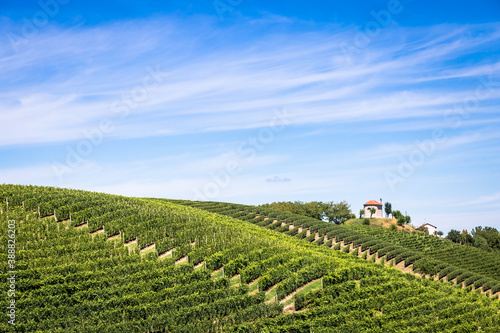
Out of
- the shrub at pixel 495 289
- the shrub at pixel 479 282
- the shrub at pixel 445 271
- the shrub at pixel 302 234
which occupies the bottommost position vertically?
the shrub at pixel 495 289

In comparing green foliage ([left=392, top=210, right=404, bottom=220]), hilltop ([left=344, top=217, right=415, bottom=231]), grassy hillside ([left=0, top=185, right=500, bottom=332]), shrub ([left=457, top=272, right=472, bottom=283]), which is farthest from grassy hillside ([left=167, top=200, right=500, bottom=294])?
green foliage ([left=392, top=210, right=404, bottom=220])

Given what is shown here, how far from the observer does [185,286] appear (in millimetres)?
20484

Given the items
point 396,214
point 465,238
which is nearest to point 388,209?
point 396,214

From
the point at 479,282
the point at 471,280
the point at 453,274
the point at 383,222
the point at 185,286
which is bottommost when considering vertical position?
the point at 479,282

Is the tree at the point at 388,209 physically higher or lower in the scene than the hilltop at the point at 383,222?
higher

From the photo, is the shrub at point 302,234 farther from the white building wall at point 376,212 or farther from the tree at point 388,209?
the tree at point 388,209

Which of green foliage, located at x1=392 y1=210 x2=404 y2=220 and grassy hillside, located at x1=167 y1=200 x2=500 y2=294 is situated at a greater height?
green foliage, located at x1=392 y1=210 x2=404 y2=220

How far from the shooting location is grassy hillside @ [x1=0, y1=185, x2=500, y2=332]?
1833 cm

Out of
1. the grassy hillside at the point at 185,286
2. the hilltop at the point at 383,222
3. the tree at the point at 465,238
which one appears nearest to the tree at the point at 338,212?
the hilltop at the point at 383,222

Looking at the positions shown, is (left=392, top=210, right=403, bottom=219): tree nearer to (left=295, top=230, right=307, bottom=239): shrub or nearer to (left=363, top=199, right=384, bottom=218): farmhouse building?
(left=363, top=199, right=384, bottom=218): farmhouse building

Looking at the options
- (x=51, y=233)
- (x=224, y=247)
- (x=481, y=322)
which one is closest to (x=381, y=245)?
(x=481, y=322)

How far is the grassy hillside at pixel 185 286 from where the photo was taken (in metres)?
18.3

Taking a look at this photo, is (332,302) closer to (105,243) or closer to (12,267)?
(105,243)

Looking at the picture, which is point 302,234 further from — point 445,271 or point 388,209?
point 388,209
